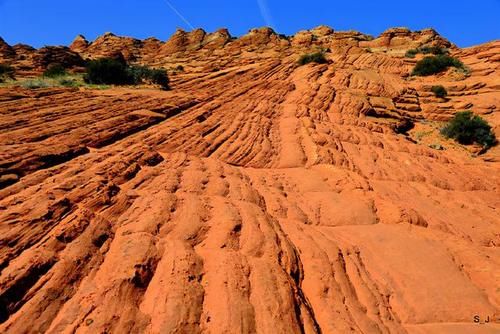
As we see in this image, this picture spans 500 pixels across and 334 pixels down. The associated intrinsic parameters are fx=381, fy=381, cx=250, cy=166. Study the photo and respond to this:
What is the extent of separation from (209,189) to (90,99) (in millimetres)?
7826

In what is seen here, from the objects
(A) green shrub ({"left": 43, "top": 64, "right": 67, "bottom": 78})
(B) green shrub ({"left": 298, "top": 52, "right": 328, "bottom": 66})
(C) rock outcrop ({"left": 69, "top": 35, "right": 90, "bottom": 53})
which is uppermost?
(A) green shrub ({"left": 43, "top": 64, "right": 67, "bottom": 78})

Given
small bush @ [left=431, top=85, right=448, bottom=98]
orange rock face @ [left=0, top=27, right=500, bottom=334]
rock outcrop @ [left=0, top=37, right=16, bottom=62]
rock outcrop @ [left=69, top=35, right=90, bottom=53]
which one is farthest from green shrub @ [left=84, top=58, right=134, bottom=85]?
rock outcrop @ [left=69, top=35, right=90, bottom=53]

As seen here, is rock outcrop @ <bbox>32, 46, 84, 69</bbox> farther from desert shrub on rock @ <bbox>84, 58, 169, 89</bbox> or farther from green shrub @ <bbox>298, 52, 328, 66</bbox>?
green shrub @ <bbox>298, 52, 328, 66</bbox>

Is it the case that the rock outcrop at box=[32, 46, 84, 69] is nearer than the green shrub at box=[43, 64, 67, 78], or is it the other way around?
the green shrub at box=[43, 64, 67, 78]

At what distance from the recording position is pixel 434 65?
100ft

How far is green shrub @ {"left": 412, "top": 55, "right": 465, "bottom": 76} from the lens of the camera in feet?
100

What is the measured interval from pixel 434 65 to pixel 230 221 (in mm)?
29753

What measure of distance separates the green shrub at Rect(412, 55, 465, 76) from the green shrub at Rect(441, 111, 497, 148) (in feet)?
40.3

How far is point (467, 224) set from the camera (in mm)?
9570

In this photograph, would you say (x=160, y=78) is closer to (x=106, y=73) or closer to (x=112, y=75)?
(x=112, y=75)

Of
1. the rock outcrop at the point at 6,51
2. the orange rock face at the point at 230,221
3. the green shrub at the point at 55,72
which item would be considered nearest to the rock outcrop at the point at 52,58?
the green shrub at the point at 55,72

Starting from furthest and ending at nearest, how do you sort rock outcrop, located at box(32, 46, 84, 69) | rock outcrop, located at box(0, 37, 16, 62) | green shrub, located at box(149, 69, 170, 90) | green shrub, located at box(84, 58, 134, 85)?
rock outcrop, located at box(0, 37, 16, 62)
rock outcrop, located at box(32, 46, 84, 69)
green shrub, located at box(149, 69, 170, 90)
green shrub, located at box(84, 58, 134, 85)

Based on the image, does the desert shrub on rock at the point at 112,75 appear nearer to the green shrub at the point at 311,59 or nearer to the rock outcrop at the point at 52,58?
the rock outcrop at the point at 52,58

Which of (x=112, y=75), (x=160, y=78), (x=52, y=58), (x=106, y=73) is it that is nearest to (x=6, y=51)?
(x=52, y=58)
